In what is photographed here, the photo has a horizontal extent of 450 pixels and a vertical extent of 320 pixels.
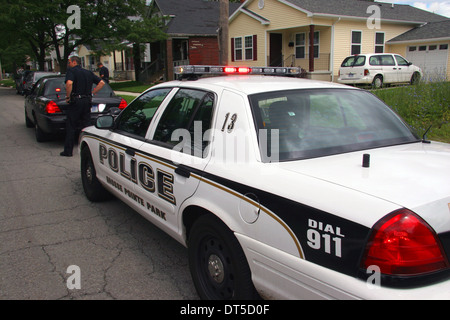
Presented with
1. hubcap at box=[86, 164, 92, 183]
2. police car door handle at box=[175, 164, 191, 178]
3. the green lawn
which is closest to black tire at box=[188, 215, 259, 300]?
police car door handle at box=[175, 164, 191, 178]

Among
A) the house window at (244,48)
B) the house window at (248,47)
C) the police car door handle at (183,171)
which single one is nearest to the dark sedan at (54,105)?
the police car door handle at (183,171)

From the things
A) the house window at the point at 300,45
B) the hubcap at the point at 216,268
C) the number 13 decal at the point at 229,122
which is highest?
the house window at the point at 300,45

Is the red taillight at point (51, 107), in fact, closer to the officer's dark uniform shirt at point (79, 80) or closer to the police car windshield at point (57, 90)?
the police car windshield at point (57, 90)

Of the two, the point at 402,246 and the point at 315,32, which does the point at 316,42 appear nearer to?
the point at 315,32

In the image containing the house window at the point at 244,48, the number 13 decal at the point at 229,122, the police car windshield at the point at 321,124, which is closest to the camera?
the police car windshield at the point at 321,124

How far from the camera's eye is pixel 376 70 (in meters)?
17.8

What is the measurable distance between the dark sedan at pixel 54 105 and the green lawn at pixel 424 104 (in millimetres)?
6185

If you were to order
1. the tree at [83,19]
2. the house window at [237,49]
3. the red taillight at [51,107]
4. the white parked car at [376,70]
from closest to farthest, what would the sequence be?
the red taillight at [51,107] < the white parked car at [376,70] < the tree at [83,19] < the house window at [237,49]

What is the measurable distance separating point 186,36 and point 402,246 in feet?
92.1

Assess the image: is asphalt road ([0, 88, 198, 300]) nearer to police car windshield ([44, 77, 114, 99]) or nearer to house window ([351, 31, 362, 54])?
police car windshield ([44, 77, 114, 99])

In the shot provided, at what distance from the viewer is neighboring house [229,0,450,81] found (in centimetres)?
2114

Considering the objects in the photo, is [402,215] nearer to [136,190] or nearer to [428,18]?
[136,190]

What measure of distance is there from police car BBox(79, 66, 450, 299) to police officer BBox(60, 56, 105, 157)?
4.39 meters

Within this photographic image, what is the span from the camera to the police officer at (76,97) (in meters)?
7.77
